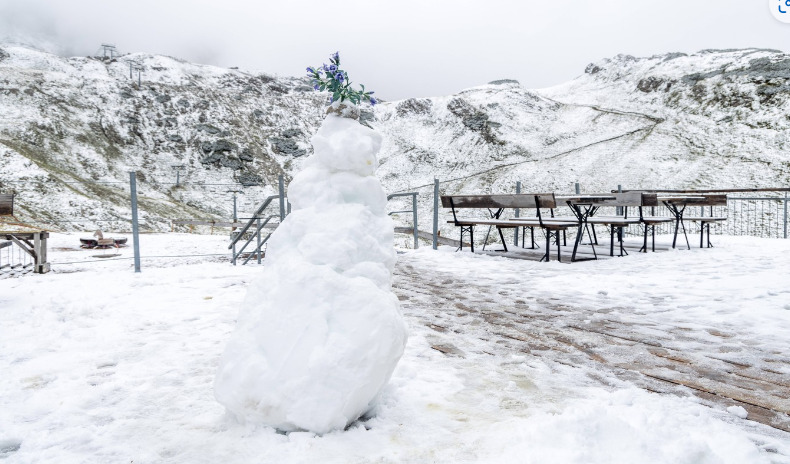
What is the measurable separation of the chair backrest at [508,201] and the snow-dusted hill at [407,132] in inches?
632

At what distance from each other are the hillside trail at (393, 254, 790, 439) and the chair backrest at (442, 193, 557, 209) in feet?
7.36

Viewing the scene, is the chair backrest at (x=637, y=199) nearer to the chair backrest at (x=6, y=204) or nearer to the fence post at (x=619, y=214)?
the fence post at (x=619, y=214)

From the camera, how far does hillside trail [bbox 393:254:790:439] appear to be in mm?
2408

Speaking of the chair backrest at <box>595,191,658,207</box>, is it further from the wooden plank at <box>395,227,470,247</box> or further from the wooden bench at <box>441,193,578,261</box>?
the wooden plank at <box>395,227,470,247</box>

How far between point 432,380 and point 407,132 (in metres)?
39.0

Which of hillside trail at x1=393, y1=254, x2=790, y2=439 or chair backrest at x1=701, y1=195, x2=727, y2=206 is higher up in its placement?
chair backrest at x1=701, y1=195, x2=727, y2=206

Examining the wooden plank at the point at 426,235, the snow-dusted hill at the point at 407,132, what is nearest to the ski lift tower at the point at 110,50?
the snow-dusted hill at the point at 407,132

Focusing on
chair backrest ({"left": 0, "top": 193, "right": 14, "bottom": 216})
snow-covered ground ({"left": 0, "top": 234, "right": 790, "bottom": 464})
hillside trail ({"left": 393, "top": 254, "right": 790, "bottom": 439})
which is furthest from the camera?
chair backrest ({"left": 0, "top": 193, "right": 14, "bottom": 216})

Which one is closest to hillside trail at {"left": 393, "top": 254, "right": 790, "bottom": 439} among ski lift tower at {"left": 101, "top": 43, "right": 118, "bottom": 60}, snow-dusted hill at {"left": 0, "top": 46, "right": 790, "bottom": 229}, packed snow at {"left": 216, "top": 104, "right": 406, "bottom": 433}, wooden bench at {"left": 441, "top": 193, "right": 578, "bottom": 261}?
packed snow at {"left": 216, "top": 104, "right": 406, "bottom": 433}

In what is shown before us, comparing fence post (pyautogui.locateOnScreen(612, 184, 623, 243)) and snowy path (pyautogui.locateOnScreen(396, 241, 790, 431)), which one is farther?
fence post (pyautogui.locateOnScreen(612, 184, 623, 243))

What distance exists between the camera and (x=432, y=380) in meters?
2.63

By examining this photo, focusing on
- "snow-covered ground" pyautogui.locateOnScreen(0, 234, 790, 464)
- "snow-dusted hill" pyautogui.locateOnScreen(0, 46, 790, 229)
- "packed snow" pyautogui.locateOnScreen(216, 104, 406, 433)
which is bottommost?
"snow-covered ground" pyautogui.locateOnScreen(0, 234, 790, 464)

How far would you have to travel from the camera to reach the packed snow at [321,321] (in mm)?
1901

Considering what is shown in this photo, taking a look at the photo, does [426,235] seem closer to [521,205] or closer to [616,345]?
[521,205]
